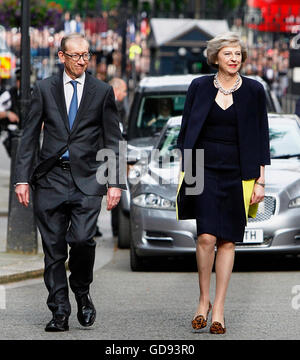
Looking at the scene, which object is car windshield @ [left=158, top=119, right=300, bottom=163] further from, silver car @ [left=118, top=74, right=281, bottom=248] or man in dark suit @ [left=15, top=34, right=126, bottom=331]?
man in dark suit @ [left=15, top=34, right=126, bottom=331]

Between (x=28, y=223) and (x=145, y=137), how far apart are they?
3.47m

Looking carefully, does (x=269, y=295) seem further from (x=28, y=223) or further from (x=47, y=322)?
(x=28, y=223)

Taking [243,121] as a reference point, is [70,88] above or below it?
above

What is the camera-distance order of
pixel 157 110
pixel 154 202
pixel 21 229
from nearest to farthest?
pixel 154 202
pixel 21 229
pixel 157 110

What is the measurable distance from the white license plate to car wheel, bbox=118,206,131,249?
219cm

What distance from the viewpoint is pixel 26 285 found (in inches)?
421

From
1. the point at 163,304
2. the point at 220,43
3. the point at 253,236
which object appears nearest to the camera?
the point at 220,43

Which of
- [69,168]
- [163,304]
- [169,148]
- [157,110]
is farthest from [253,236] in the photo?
[157,110]

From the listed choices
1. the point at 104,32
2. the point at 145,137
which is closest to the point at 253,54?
the point at 104,32

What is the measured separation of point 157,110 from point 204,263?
775cm

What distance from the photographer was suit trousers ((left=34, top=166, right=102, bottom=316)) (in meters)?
8.14

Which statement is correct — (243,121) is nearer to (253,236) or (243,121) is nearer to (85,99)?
(85,99)

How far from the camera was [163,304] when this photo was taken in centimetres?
955

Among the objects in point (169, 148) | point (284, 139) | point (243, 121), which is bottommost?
point (169, 148)
